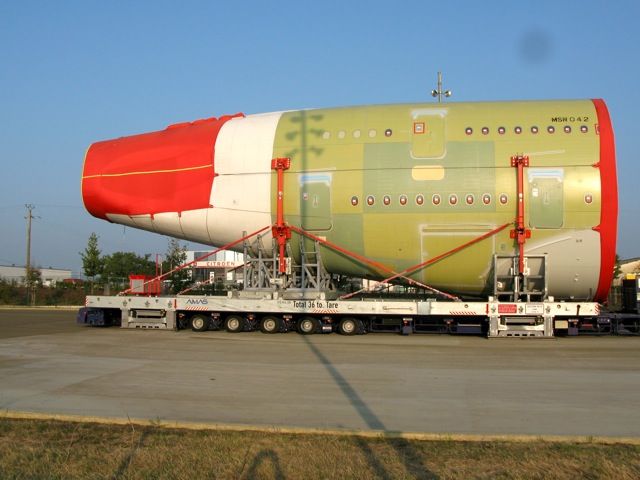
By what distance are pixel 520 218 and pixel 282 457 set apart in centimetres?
1376

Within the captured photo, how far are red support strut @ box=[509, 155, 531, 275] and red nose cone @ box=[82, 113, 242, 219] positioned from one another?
10004 millimetres

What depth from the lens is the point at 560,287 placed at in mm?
19203

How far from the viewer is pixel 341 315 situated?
19.7 metres

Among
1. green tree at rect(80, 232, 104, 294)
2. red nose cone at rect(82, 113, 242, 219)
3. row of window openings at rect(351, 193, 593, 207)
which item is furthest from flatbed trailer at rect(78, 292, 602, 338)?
green tree at rect(80, 232, 104, 294)

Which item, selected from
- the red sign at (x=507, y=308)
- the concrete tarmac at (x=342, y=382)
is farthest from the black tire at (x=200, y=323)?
the red sign at (x=507, y=308)

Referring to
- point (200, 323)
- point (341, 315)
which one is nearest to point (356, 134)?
point (341, 315)

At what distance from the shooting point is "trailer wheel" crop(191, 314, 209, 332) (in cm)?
2047

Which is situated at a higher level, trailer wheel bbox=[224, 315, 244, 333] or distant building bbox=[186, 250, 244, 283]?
distant building bbox=[186, 250, 244, 283]

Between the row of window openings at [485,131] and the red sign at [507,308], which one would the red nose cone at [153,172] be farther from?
the red sign at [507,308]

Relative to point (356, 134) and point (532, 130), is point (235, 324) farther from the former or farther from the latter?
point (532, 130)

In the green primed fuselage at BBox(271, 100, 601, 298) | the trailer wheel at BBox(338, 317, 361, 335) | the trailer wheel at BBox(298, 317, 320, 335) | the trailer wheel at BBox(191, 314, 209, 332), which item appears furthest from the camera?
the trailer wheel at BBox(191, 314, 209, 332)

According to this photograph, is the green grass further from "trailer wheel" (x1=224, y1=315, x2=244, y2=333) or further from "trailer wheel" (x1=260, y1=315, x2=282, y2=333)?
"trailer wheel" (x1=224, y1=315, x2=244, y2=333)

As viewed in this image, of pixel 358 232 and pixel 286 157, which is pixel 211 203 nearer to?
pixel 286 157

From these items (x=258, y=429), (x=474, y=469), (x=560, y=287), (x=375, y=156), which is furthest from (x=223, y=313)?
(x=474, y=469)
